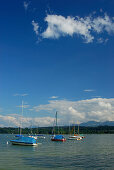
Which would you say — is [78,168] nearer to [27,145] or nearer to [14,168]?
[14,168]

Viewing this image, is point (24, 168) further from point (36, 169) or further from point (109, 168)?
point (109, 168)

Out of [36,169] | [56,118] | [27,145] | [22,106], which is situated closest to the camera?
[36,169]

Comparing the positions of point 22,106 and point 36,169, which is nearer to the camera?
point 36,169

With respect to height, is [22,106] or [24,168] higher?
[22,106]

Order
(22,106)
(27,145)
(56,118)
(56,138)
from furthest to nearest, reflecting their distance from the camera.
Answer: (56,118) → (56,138) → (22,106) → (27,145)

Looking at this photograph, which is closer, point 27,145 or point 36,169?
point 36,169

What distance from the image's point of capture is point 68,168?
34.0 m

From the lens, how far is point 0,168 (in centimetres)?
3403

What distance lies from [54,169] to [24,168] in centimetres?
495

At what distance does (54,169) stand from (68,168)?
7.99 feet

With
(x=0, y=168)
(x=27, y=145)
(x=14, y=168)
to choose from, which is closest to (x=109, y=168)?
(x=14, y=168)

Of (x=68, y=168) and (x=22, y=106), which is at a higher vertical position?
(x=22, y=106)

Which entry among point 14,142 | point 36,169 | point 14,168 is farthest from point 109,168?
point 14,142

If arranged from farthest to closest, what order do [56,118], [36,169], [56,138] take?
[56,118]
[56,138]
[36,169]
